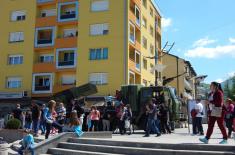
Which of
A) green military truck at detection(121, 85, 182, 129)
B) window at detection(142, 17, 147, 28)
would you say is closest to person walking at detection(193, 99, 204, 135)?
green military truck at detection(121, 85, 182, 129)

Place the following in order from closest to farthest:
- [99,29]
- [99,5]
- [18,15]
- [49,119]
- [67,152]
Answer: [67,152]
[49,119]
[99,29]
[99,5]
[18,15]

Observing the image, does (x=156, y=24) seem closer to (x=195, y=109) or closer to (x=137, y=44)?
(x=137, y=44)

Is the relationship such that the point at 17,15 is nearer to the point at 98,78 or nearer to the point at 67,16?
the point at 67,16

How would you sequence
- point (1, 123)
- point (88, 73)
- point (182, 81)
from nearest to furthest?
point (1, 123), point (88, 73), point (182, 81)

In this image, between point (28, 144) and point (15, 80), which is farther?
point (15, 80)

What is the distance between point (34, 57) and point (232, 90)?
44.5 meters

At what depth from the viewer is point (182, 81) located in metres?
68.5

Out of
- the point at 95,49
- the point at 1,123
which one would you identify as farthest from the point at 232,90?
the point at 1,123

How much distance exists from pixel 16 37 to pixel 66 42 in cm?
691

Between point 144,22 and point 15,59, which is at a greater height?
point 144,22

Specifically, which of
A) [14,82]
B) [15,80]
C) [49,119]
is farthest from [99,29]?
[49,119]

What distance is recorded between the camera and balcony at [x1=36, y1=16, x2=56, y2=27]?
41281mm

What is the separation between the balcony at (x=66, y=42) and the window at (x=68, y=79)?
10.3ft

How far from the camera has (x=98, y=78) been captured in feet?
125
